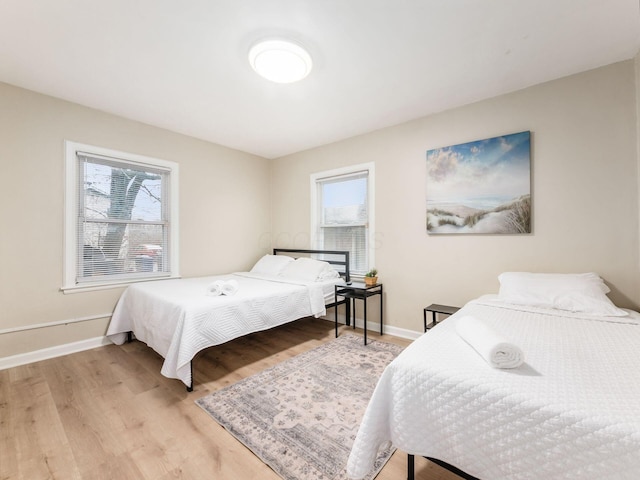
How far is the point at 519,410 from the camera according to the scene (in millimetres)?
931

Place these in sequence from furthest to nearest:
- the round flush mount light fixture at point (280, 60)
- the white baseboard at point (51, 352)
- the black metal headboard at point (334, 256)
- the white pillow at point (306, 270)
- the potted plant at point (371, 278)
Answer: the black metal headboard at point (334, 256), the white pillow at point (306, 270), the potted plant at point (371, 278), the white baseboard at point (51, 352), the round flush mount light fixture at point (280, 60)

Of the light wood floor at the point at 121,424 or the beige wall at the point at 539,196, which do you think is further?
the beige wall at the point at 539,196

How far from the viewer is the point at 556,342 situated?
4.64 ft

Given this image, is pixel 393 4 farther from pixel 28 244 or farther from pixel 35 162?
pixel 28 244

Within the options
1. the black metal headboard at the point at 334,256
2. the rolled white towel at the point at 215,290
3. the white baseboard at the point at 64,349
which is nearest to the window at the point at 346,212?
the black metal headboard at the point at 334,256

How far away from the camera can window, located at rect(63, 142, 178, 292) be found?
282cm

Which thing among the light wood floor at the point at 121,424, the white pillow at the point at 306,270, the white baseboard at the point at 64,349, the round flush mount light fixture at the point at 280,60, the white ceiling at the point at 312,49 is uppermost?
the white ceiling at the point at 312,49

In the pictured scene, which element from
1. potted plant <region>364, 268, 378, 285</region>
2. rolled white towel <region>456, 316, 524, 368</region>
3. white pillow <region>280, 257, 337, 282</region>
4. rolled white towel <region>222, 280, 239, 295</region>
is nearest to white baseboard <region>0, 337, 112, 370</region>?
rolled white towel <region>222, 280, 239, 295</region>

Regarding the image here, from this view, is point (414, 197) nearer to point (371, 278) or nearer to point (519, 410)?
point (371, 278)

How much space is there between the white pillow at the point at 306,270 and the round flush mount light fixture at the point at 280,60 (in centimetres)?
213

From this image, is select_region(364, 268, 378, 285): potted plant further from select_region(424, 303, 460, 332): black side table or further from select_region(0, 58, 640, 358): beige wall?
select_region(424, 303, 460, 332): black side table

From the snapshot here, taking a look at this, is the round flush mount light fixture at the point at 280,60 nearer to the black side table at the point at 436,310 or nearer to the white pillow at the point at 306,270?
the white pillow at the point at 306,270

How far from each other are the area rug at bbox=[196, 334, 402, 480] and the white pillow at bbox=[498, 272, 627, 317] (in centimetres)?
123

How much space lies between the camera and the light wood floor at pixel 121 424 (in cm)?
140
